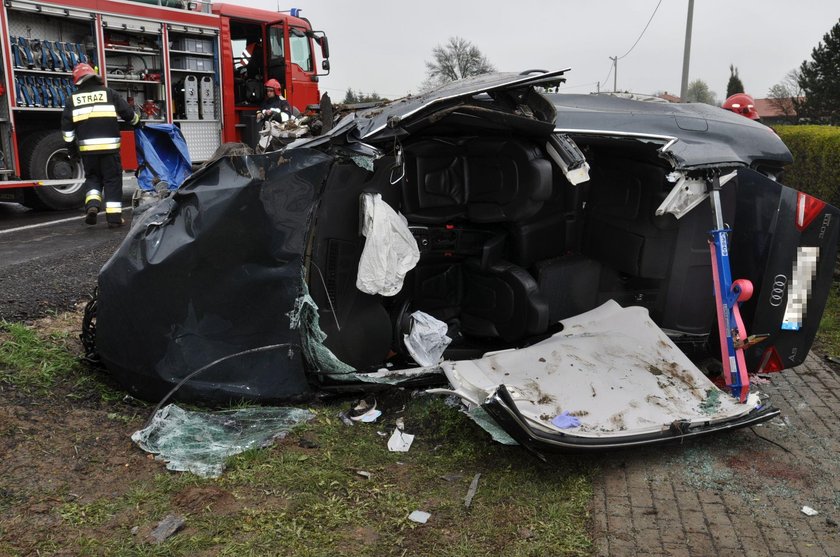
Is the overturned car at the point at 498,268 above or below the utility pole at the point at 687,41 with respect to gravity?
below

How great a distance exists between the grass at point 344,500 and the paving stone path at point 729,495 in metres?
0.15

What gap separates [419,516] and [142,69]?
9787mm

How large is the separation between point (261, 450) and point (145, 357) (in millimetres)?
743

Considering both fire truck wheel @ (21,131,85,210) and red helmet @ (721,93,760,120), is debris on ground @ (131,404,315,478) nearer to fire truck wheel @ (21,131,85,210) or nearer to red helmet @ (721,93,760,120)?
red helmet @ (721,93,760,120)

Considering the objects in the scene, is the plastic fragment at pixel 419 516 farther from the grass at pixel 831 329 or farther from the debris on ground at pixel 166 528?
the grass at pixel 831 329

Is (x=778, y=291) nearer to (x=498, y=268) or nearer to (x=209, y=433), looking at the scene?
(x=498, y=268)

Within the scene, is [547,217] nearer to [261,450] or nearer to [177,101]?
[261,450]

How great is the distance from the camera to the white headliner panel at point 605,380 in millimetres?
3234

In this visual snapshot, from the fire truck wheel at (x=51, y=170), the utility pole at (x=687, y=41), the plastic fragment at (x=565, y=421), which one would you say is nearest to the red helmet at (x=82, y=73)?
the fire truck wheel at (x=51, y=170)

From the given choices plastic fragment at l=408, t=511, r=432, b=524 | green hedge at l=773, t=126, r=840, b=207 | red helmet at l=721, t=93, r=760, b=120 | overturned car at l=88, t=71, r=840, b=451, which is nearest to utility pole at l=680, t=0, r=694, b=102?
green hedge at l=773, t=126, r=840, b=207

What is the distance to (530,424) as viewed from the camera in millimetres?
2971

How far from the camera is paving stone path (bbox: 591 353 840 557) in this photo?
8.75ft

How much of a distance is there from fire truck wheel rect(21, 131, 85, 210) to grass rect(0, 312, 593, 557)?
6813mm

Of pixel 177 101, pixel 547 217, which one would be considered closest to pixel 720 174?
pixel 547 217
